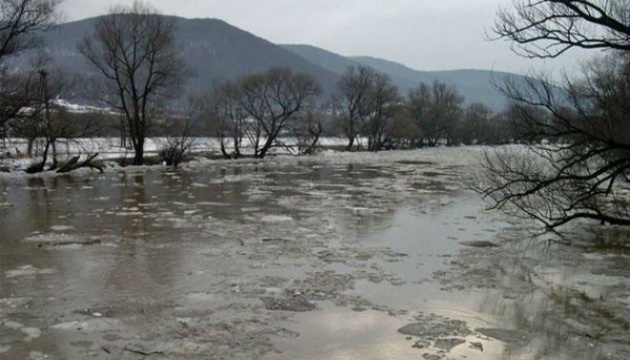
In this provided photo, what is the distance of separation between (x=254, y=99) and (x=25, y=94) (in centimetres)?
3512

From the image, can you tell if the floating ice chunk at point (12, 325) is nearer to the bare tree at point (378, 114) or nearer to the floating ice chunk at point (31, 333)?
→ the floating ice chunk at point (31, 333)

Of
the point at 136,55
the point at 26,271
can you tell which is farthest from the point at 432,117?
the point at 26,271

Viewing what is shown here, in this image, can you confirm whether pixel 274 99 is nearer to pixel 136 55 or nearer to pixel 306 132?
pixel 306 132

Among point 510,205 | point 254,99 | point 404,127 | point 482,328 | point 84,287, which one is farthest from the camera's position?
point 404,127

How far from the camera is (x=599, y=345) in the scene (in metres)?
7.55

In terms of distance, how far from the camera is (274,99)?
207 feet

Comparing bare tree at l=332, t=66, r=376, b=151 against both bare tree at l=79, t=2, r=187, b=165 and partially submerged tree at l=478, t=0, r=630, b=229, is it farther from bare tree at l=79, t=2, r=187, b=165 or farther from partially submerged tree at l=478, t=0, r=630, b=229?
partially submerged tree at l=478, t=0, r=630, b=229

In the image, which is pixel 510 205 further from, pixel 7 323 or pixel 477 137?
pixel 477 137

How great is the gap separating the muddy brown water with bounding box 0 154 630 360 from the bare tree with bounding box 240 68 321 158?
41.4 metres

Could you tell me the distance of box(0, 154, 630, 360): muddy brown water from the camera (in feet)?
24.1

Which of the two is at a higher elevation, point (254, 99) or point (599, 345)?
point (254, 99)

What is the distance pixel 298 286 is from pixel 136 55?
122ft

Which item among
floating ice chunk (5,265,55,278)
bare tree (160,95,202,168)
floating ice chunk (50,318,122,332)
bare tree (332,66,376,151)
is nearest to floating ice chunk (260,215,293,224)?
floating ice chunk (5,265,55,278)

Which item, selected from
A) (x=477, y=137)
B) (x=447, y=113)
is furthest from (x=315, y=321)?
(x=477, y=137)
